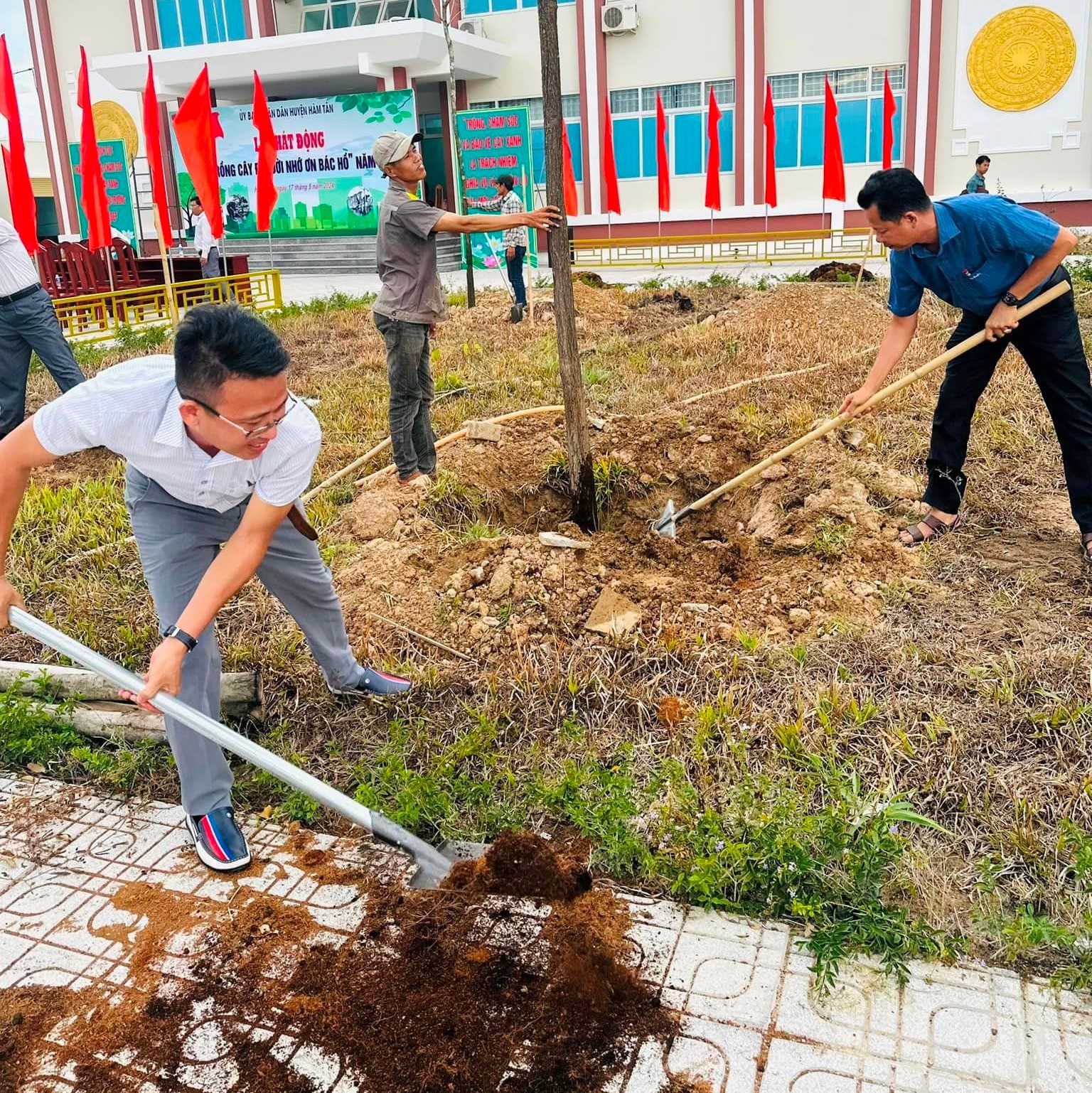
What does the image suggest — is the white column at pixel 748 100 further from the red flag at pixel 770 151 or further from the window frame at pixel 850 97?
the red flag at pixel 770 151

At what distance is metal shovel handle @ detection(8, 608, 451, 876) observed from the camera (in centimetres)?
267

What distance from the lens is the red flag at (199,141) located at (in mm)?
9242

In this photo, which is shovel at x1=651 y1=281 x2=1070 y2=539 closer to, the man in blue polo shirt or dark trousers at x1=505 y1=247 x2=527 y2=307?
the man in blue polo shirt

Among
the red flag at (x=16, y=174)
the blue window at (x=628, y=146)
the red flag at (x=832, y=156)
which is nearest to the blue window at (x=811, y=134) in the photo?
the blue window at (x=628, y=146)

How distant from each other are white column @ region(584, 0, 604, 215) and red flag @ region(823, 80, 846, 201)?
7787 mm

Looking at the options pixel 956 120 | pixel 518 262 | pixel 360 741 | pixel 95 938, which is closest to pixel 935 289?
pixel 360 741

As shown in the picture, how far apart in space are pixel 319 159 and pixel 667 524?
18.0m

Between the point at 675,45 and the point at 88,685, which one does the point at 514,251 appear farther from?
the point at 675,45

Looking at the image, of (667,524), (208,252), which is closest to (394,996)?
(667,524)

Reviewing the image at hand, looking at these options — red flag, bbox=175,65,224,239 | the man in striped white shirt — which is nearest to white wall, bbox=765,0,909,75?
red flag, bbox=175,65,224,239

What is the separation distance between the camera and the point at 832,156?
13.0 metres

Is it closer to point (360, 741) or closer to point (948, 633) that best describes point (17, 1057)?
point (360, 741)

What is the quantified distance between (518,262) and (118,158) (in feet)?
52.6

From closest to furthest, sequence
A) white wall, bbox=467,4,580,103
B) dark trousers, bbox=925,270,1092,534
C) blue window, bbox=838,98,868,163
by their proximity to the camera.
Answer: dark trousers, bbox=925,270,1092,534 < blue window, bbox=838,98,868,163 < white wall, bbox=467,4,580,103
